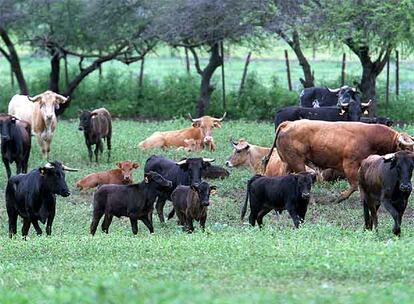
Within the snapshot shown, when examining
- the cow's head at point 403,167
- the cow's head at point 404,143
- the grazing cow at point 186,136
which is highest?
the cow's head at point 403,167

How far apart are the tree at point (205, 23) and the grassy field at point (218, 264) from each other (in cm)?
1386

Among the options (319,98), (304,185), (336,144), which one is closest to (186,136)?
(319,98)

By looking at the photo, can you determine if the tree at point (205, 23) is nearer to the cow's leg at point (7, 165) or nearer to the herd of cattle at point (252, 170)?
the herd of cattle at point (252, 170)

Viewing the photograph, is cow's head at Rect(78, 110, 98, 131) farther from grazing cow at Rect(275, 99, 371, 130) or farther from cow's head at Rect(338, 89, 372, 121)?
cow's head at Rect(338, 89, 372, 121)

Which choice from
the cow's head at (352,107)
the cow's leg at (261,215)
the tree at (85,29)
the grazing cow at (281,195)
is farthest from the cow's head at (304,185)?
the tree at (85,29)

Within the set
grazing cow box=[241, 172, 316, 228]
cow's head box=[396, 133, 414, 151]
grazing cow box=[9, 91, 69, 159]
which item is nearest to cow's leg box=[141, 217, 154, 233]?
grazing cow box=[241, 172, 316, 228]

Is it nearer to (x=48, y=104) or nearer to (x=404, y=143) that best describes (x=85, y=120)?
(x=48, y=104)

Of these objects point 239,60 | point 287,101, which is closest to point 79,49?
point 287,101

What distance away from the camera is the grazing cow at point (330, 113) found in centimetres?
2322

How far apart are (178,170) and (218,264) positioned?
6899 millimetres

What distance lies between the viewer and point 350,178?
18.6 m

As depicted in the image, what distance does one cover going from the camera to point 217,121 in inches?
1021

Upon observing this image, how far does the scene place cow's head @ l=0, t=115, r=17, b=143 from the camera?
73.2ft

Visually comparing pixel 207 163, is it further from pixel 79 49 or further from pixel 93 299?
pixel 79 49
